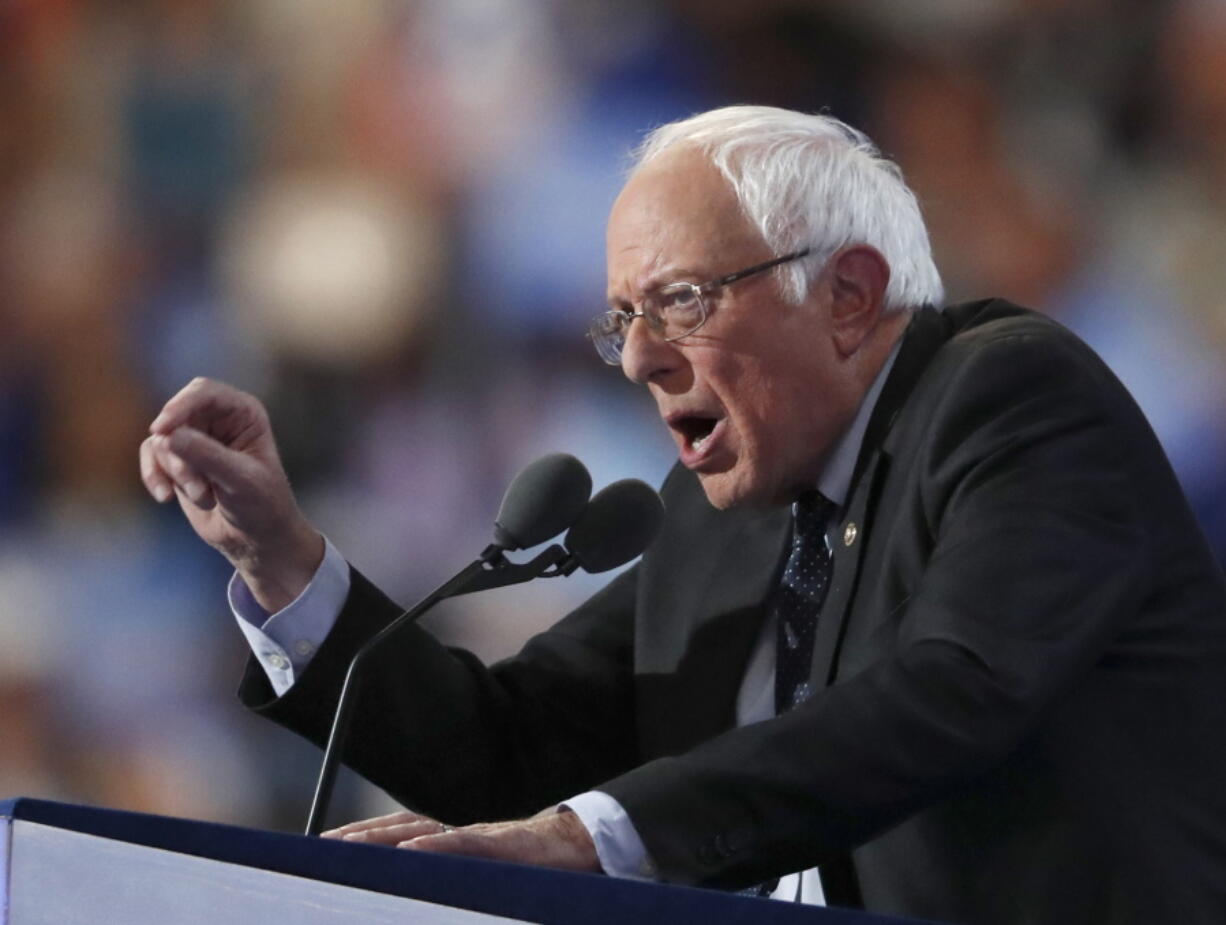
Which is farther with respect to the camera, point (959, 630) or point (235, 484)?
point (235, 484)

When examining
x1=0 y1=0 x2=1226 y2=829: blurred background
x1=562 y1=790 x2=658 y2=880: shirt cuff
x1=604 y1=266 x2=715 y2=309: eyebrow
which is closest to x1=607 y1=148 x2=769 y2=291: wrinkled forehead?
x1=604 y1=266 x2=715 y2=309: eyebrow

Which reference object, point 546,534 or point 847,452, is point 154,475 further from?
point 847,452

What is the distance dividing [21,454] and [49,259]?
37cm

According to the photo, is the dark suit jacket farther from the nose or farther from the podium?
the podium

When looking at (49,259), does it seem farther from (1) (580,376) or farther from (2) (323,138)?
(1) (580,376)

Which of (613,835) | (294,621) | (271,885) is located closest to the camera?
(271,885)

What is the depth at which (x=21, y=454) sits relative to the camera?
3123 mm

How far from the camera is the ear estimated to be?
1676mm

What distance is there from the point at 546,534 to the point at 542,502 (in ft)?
0.08

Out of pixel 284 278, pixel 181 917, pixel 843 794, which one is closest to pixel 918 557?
pixel 843 794

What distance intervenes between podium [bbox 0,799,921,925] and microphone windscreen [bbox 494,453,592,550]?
20.7 inches

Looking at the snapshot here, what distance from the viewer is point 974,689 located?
1.23 m

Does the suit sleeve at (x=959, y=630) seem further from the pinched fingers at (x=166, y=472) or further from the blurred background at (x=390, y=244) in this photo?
the blurred background at (x=390, y=244)

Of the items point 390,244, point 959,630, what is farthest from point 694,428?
point 390,244
